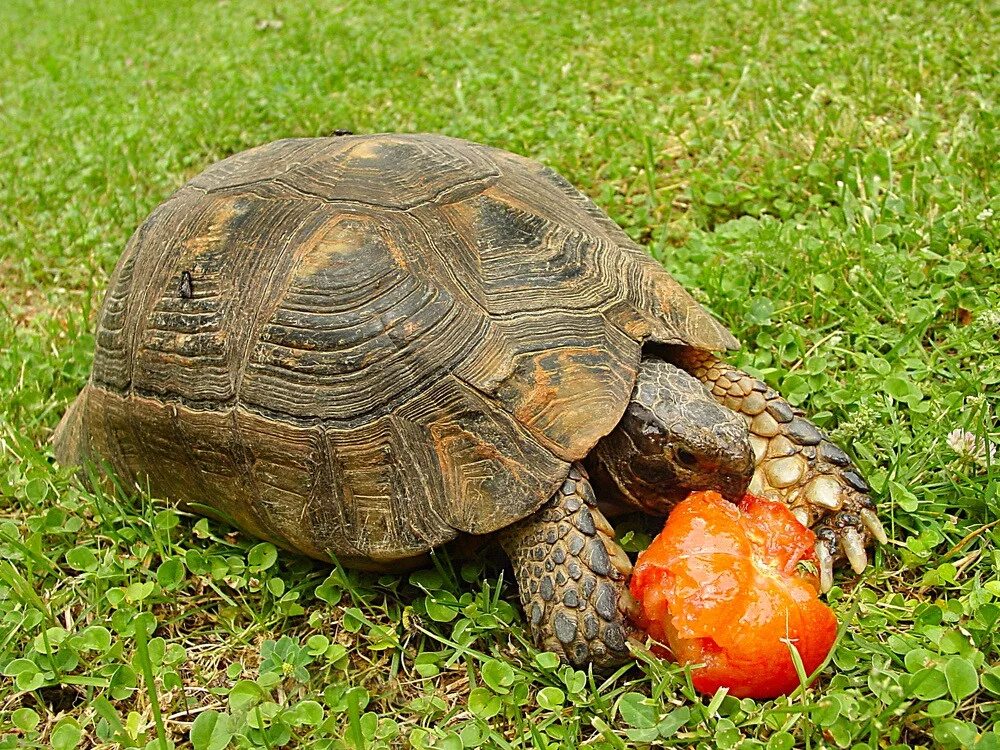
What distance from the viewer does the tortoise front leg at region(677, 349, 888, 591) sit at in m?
2.54

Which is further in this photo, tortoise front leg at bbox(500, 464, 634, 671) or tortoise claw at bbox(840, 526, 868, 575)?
tortoise claw at bbox(840, 526, 868, 575)

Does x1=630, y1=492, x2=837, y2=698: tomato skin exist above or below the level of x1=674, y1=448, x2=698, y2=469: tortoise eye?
below

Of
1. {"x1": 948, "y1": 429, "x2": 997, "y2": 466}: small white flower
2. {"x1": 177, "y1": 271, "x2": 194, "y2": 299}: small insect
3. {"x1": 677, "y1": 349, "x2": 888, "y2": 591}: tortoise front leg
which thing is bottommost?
{"x1": 677, "y1": 349, "x2": 888, "y2": 591}: tortoise front leg

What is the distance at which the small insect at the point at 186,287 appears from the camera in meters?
2.80

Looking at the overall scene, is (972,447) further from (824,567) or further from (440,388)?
(440,388)

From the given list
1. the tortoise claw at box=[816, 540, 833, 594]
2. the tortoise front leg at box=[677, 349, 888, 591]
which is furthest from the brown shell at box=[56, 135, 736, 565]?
the tortoise claw at box=[816, 540, 833, 594]

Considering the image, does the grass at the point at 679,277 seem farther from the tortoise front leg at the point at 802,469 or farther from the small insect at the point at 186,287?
the small insect at the point at 186,287

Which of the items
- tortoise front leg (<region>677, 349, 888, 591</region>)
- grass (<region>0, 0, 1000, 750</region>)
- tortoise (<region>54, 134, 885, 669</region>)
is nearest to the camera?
grass (<region>0, 0, 1000, 750</region>)

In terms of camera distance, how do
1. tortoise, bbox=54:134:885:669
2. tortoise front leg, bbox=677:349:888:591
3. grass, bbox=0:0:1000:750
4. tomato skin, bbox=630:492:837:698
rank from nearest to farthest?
tomato skin, bbox=630:492:837:698 → grass, bbox=0:0:1000:750 → tortoise, bbox=54:134:885:669 → tortoise front leg, bbox=677:349:888:591

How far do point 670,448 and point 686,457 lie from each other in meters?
0.05

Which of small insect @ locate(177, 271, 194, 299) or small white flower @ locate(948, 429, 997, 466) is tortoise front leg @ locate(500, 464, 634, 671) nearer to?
small white flower @ locate(948, 429, 997, 466)

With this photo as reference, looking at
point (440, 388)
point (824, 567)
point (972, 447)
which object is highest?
point (440, 388)

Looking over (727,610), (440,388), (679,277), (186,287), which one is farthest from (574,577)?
(679,277)

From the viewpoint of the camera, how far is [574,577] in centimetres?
232
